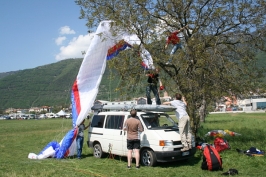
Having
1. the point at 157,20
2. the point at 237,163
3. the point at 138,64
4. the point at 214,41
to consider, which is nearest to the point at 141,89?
the point at 138,64

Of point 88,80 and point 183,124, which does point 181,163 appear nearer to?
point 183,124

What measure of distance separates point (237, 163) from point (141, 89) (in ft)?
15.8

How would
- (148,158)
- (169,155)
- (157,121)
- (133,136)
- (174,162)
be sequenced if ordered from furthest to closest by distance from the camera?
(157,121) → (174,162) → (148,158) → (133,136) → (169,155)

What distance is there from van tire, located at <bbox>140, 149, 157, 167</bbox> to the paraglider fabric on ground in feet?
11.6

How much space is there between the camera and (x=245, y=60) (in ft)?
41.1

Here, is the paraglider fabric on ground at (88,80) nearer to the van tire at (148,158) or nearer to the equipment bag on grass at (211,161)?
the van tire at (148,158)

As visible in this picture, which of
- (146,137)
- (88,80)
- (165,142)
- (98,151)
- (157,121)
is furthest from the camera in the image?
(88,80)

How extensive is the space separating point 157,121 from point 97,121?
9.67 ft

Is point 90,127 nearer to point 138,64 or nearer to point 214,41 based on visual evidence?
point 138,64

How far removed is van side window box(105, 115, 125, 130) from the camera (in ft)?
38.4

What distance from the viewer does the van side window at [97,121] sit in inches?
497

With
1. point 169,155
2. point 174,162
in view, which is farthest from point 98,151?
point 169,155

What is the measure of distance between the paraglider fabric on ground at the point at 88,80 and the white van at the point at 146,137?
728mm

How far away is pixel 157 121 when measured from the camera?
11195 millimetres
